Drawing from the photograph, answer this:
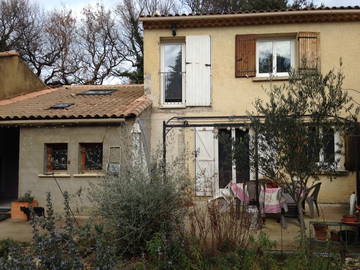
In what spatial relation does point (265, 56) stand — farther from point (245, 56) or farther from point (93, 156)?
point (93, 156)

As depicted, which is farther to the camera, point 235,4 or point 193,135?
point 235,4

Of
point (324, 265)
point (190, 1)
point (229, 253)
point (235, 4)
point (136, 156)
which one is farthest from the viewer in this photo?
point (190, 1)

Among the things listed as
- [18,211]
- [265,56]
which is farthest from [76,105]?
[265,56]

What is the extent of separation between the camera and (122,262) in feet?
21.2

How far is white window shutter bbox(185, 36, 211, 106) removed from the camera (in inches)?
527

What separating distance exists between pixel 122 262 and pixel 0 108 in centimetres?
889

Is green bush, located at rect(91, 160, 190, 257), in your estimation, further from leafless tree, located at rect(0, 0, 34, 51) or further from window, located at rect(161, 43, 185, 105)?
leafless tree, located at rect(0, 0, 34, 51)

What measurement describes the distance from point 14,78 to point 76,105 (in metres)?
4.47

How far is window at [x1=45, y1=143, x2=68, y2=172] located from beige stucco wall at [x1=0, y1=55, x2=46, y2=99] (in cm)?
425

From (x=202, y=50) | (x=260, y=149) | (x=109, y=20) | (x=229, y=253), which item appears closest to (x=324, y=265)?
(x=229, y=253)

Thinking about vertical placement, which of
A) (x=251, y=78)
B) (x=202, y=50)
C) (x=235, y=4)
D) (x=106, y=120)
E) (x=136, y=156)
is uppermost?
(x=235, y=4)

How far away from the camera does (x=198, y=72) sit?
13469 millimetres

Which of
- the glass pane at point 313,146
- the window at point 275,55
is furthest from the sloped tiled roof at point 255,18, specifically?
the glass pane at point 313,146

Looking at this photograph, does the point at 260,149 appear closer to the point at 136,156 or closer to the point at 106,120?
the point at 136,156
